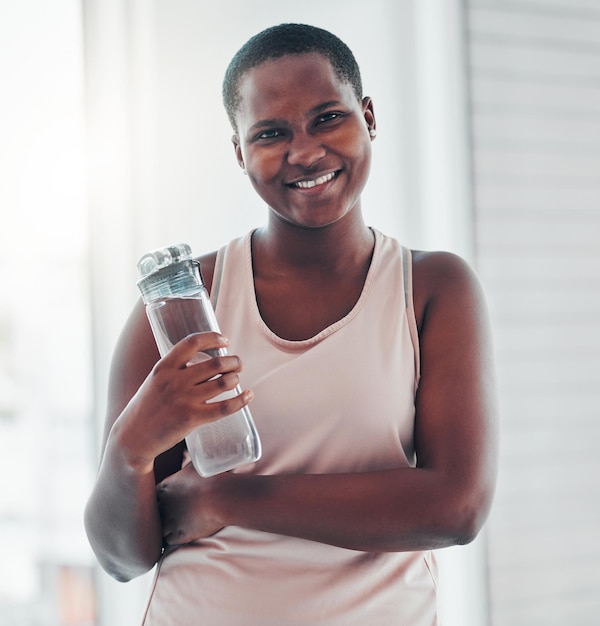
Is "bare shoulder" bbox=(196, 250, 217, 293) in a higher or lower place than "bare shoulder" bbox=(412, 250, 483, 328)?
higher

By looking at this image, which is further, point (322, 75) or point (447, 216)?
point (447, 216)

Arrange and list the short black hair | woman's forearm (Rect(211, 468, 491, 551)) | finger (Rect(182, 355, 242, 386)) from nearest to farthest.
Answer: finger (Rect(182, 355, 242, 386))
woman's forearm (Rect(211, 468, 491, 551))
the short black hair

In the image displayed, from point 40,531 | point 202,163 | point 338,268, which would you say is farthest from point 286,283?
point 40,531

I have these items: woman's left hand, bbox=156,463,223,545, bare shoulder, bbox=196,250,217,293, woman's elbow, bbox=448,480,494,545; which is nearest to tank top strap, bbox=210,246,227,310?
bare shoulder, bbox=196,250,217,293

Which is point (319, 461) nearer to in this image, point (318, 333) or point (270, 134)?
point (318, 333)

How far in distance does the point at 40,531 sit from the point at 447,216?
112cm

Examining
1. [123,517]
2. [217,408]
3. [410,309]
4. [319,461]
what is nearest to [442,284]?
[410,309]

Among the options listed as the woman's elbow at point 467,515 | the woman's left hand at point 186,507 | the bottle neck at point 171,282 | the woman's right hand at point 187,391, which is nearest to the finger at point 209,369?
the woman's right hand at point 187,391

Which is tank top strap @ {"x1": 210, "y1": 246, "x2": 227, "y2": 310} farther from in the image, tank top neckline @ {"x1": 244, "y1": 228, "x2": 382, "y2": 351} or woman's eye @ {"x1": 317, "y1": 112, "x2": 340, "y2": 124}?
woman's eye @ {"x1": 317, "y1": 112, "x2": 340, "y2": 124}

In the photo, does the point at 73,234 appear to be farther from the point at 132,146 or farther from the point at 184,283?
the point at 184,283

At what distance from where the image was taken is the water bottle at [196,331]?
847mm

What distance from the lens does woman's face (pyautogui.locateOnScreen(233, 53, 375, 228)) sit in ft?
3.16

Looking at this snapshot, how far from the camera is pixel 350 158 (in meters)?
0.98

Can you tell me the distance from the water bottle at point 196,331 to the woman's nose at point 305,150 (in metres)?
0.19
